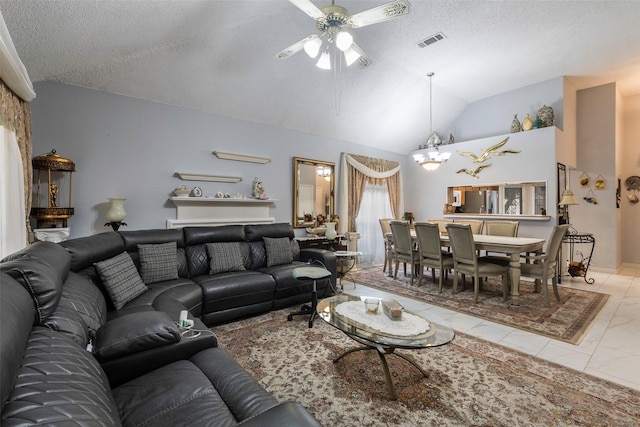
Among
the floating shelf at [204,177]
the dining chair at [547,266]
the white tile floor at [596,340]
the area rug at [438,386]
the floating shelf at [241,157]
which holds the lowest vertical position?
the area rug at [438,386]

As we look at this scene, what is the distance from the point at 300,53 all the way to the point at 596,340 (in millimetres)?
4624

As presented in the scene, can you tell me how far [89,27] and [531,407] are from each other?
181 inches

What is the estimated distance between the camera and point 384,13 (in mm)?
2275

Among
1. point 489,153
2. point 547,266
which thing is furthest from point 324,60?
point 489,153

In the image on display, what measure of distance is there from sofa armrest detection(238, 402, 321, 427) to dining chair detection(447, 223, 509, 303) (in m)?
3.44

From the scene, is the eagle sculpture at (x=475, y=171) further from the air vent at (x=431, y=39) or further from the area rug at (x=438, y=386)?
the area rug at (x=438, y=386)

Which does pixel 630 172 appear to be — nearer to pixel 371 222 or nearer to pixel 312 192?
pixel 371 222

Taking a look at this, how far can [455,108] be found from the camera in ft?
20.7

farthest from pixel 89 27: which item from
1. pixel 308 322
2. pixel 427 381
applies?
pixel 427 381

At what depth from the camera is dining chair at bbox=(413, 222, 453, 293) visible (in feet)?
13.6

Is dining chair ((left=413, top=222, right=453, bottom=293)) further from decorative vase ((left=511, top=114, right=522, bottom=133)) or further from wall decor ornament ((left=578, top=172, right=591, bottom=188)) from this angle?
wall decor ornament ((left=578, top=172, right=591, bottom=188))

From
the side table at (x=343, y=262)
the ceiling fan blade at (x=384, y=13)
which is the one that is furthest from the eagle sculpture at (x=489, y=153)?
the ceiling fan blade at (x=384, y=13)

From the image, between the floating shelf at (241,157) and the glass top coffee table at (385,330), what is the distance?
2.99m

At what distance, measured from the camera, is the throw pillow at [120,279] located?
2355 mm
